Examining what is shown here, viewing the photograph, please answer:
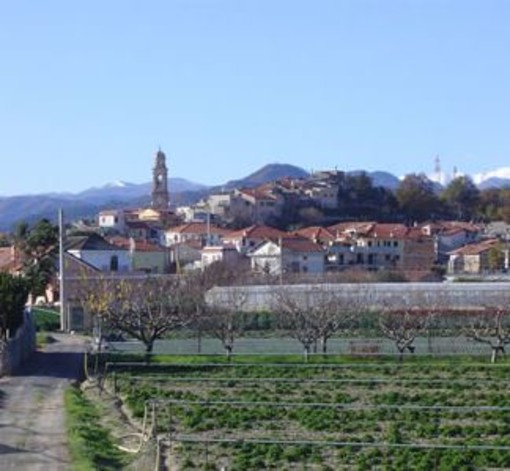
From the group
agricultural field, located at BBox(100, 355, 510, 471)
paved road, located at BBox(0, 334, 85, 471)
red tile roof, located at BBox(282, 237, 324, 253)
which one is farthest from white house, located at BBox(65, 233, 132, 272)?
agricultural field, located at BBox(100, 355, 510, 471)

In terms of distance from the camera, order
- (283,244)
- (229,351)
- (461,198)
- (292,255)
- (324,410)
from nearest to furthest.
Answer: (324,410) → (229,351) → (283,244) → (292,255) → (461,198)

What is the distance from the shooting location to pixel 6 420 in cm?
2548

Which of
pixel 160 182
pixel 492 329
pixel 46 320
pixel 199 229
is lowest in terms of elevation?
pixel 492 329

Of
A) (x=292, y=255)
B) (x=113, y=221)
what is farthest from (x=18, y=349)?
(x=113, y=221)

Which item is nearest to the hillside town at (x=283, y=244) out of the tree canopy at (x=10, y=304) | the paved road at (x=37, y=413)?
the tree canopy at (x=10, y=304)

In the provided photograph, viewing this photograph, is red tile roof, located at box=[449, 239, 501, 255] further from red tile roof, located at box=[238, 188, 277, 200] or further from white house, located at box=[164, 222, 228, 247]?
red tile roof, located at box=[238, 188, 277, 200]

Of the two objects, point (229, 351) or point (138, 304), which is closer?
point (229, 351)

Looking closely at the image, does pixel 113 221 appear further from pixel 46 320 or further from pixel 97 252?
pixel 46 320

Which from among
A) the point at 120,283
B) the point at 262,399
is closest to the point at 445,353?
the point at 262,399

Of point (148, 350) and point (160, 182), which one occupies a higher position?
point (160, 182)

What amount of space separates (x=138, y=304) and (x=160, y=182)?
104m

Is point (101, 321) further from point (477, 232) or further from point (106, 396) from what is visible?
point (477, 232)

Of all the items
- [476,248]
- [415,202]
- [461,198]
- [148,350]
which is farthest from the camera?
[461,198]

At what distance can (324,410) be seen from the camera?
1049 inches
